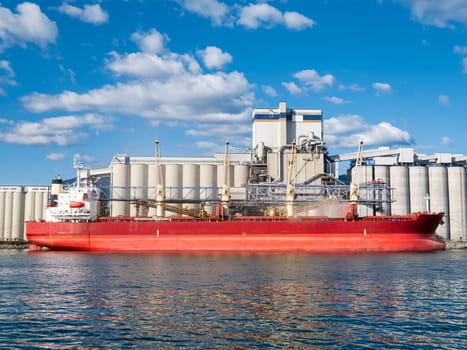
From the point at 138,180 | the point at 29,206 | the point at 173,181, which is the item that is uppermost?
the point at 138,180

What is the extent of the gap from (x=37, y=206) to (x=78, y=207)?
26.0m

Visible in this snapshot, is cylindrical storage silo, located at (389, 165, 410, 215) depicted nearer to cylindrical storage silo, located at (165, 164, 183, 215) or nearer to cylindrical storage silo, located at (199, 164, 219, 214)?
cylindrical storage silo, located at (199, 164, 219, 214)

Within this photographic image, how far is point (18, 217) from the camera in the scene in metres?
75.5

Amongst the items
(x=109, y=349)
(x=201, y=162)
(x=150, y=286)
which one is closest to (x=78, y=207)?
(x=201, y=162)

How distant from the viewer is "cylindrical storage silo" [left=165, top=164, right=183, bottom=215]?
228 ft

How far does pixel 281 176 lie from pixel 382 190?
14.2 m

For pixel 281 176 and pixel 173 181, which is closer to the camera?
pixel 173 181

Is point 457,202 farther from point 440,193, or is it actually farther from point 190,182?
point 190,182

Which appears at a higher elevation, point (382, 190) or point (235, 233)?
point (382, 190)

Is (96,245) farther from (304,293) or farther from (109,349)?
(109,349)

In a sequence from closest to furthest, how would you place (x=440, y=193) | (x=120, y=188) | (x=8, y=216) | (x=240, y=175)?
(x=440, y=193) < (x=120, y=188) < (x=240, y=175) < (x=8, y=216)

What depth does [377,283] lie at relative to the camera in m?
26.1

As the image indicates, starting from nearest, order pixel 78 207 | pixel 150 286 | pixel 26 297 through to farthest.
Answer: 1. pixel 26 297
2. pixel 150 286
3. pixel 78 207

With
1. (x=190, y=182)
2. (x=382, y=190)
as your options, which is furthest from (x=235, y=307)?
(x=190, y=182)
